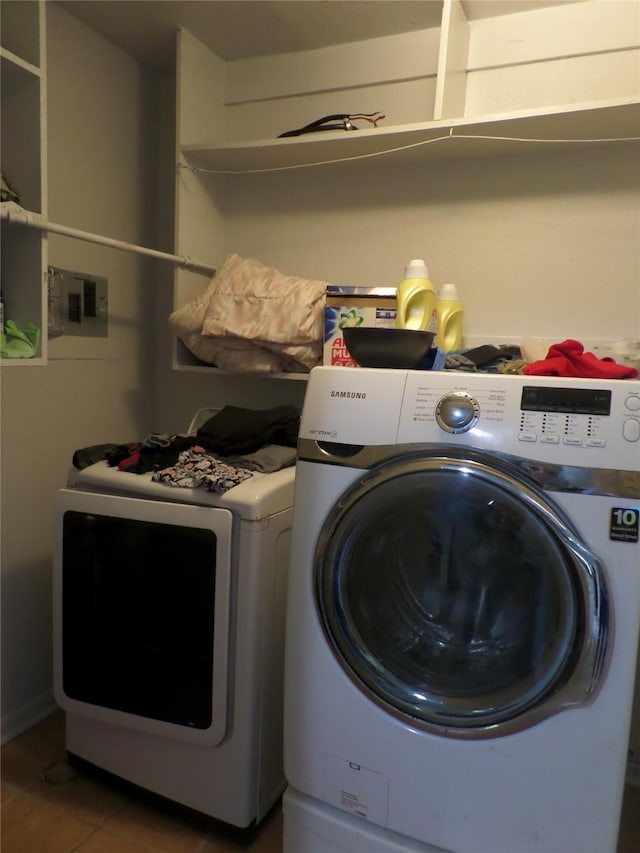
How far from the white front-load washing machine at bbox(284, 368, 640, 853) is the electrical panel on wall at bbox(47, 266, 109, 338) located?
3.52 ft

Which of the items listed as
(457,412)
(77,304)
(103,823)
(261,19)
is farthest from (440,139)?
(103,823)

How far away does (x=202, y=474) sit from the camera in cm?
139

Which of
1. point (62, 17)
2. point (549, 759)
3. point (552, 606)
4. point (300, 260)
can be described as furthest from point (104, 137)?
point (549, 759)

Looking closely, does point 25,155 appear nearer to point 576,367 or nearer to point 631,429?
point 576,367

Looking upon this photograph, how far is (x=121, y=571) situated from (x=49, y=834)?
660mm

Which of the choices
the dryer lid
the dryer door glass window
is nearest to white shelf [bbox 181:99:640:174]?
Answer: the dryer lid

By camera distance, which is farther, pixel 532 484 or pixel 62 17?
pixel 62 17

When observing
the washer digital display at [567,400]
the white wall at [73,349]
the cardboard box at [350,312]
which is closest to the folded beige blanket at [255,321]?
the cardboard box at [350,312]

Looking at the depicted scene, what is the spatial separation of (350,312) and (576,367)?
0.70m

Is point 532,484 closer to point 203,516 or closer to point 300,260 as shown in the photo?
point 203,516

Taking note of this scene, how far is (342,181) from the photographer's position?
198 cm

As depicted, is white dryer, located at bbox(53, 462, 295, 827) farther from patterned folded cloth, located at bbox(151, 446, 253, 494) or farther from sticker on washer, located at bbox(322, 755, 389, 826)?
sticker on washer, located at bbox(322, 755, 389, 826)

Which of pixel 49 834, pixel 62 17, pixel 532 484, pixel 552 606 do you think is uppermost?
pixel 62 17

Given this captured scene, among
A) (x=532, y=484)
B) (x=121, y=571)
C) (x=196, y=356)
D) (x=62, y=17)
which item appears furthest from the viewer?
(x=196, y=356)
